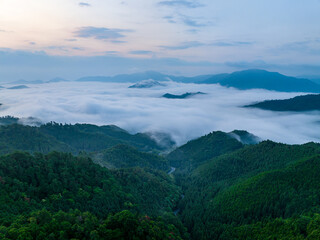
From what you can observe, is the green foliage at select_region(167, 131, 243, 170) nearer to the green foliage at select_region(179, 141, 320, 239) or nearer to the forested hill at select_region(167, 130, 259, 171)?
the forested hill at select_region(167, 130, 259, 171)

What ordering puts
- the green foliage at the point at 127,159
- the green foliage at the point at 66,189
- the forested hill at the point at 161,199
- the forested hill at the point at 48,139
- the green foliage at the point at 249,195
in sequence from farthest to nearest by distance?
the forested hill at the point at 48,139 < the green foliage at the point at 127,159 < the green foliage at the point at 249,195 < the green foliage at the point at 66,189 < the forested hill at the point at 161,199

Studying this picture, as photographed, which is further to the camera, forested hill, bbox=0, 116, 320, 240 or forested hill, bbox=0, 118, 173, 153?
forested hill, bbox=0, 118, 173, 153

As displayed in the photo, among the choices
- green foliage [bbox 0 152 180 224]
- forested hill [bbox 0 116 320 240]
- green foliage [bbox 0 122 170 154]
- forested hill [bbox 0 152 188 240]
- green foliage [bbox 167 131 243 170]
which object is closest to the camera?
forested hill [bbox 0 152 188 240]

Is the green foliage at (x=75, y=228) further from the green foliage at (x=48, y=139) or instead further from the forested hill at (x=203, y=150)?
the green foliage at (x=48, y=139)

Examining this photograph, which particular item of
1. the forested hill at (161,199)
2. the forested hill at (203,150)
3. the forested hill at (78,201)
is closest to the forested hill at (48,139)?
the forested hill at (203,150)

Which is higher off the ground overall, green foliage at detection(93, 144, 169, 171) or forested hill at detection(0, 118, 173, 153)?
forested hill at detection(0, 118, 173, 153)

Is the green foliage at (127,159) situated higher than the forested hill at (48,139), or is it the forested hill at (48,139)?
the forested hill at (48,139)

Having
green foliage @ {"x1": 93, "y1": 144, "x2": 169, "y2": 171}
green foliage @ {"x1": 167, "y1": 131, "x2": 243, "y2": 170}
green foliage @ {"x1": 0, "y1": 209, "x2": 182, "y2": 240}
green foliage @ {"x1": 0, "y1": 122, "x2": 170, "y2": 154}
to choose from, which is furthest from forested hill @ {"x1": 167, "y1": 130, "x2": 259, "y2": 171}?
green foliage @ {"x1": 0, "y1": 209, "x2": 182, "y2": 240}

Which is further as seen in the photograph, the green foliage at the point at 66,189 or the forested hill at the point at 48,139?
the forested hill at the point at 48,139

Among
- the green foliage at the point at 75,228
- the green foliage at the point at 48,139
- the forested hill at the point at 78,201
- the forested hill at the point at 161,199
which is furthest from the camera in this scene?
the green foliage at the point at 48,139

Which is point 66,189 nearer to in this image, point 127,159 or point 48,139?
point 127,159

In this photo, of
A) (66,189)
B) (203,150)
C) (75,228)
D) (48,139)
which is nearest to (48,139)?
(48,139)
